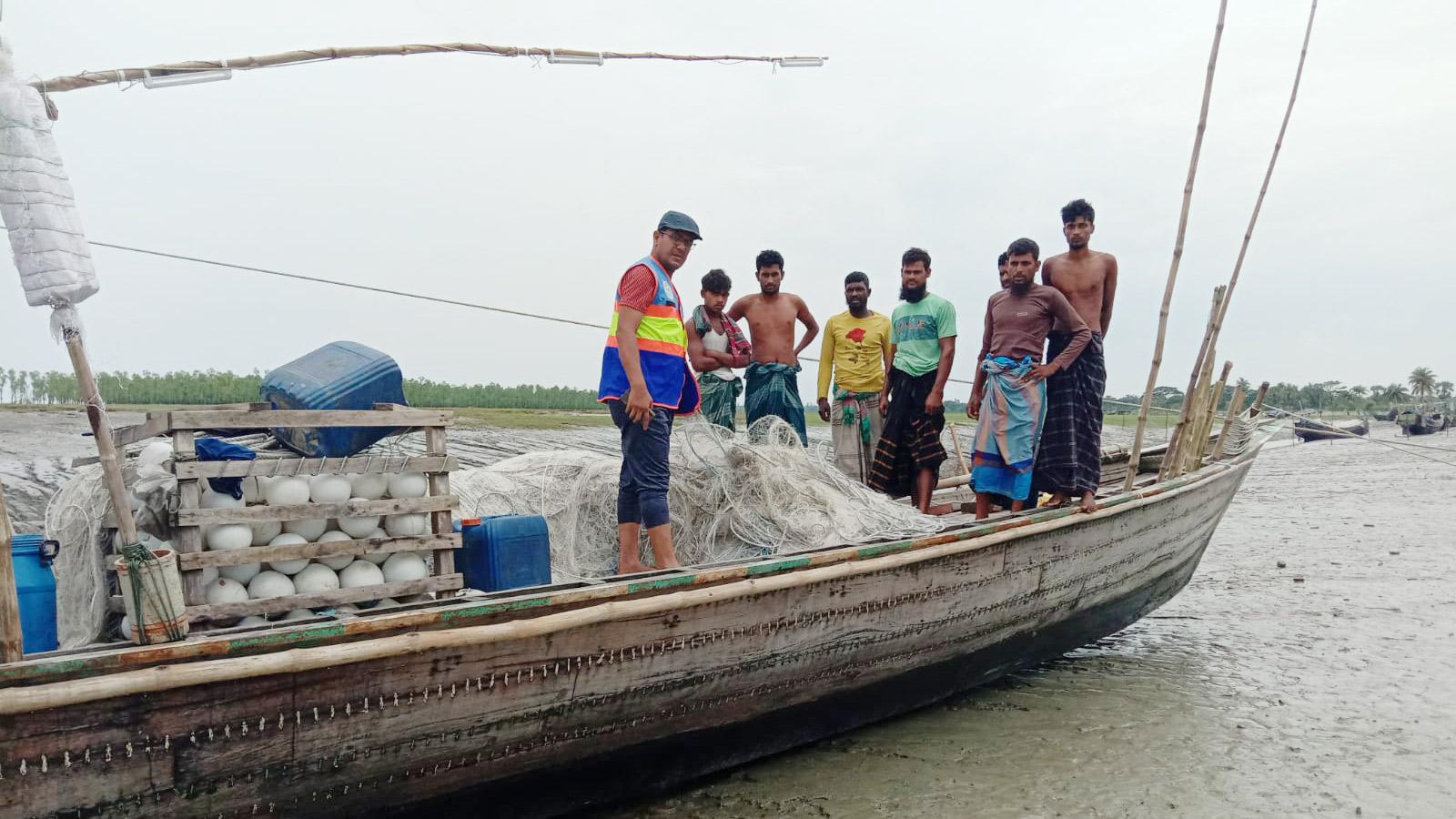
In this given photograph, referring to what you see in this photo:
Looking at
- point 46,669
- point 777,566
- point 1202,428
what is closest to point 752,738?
point 777,566

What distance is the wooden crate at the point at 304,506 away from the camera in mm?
2441

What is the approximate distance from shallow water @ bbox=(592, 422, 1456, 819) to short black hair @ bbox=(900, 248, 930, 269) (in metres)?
2.42

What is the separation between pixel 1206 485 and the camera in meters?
6.11

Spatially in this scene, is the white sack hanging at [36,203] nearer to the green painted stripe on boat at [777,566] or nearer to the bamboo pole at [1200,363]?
the green painted stripe on boat at [777,566]

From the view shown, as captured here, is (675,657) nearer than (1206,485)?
Yes

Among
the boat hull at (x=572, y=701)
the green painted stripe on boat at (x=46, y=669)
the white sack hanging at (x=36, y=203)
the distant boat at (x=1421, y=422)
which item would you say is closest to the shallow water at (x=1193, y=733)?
the boat hull at (x=572, y=701)

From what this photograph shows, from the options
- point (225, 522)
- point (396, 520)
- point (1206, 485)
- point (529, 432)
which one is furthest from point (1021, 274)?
point (529, 432)

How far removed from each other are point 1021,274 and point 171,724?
13.7 ft

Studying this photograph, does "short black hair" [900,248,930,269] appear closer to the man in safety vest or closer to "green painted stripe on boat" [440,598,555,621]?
the man in safety vest

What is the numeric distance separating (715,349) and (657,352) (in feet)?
5.77

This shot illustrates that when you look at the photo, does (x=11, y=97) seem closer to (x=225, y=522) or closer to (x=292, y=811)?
(x=225, y=522)

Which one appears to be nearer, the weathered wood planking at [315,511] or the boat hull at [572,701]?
the boat hull at [572,701]

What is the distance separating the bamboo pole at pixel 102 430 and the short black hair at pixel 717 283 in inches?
137

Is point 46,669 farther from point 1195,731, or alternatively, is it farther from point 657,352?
point 1195,731
